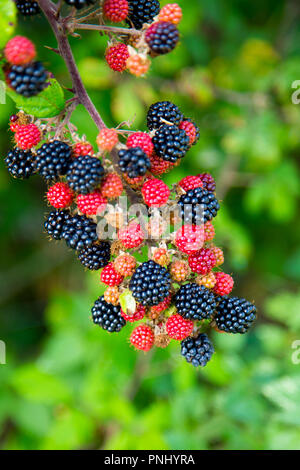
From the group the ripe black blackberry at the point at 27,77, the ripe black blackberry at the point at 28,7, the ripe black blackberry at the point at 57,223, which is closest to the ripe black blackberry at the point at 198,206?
the ripe black blackberry at the point at 57,223

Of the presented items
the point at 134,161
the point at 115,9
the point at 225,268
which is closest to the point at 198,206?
the point at 134,161

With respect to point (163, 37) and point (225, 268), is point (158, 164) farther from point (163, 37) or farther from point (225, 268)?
point (225, 268)

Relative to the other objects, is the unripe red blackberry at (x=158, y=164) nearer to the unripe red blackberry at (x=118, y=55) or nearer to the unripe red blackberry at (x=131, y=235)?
the unripe red blackberry at (x=131, y=235)

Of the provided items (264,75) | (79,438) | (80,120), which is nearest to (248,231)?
(264,75)

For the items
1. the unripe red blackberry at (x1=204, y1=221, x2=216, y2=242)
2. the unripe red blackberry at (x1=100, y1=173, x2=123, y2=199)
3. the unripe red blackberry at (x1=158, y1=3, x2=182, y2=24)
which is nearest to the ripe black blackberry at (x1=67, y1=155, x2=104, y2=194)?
the unripe red blackberry at (x1=100, y1=173, x2=123, y2=199)

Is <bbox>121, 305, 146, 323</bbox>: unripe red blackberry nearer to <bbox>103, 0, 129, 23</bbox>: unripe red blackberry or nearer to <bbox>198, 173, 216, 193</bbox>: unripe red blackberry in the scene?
<bbox>198, 173, 216, 193</bbox>: unripe red blackberry

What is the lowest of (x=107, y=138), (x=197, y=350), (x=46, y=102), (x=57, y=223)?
(x=197, y=350)
